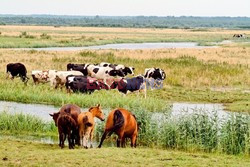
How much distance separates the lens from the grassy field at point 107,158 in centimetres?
1073

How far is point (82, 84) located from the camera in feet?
77.3

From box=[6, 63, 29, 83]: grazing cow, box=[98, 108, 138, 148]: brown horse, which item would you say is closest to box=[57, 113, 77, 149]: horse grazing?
box=[98, 108, 138, 148]: brown horse

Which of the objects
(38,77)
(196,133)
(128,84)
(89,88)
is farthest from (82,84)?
(196,133)

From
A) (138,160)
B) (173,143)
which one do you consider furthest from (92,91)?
(138,160)

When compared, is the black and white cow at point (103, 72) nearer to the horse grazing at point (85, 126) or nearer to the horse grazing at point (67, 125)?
the horse grazing at point (85, 126)

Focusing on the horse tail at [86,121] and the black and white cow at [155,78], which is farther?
the black and white cow at [155,78]

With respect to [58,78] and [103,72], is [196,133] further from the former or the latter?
[103,72]

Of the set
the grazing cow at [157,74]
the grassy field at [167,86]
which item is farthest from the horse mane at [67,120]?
the grazing cow at [157,74]

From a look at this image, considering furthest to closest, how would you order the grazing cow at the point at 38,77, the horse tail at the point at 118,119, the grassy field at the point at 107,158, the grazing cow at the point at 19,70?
1. the grazing cow at the point at 19,70
2. the grazing cow at the point at 38,77
3. the horse tail at the point at 118,119
4. the grassy field at the point at 107,158

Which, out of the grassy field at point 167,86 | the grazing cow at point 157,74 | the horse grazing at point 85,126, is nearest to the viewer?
the horse grazing at point 85,126

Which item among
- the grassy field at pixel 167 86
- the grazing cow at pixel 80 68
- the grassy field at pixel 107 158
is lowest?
the grassy field at pixel 167 86

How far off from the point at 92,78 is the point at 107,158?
12.8m

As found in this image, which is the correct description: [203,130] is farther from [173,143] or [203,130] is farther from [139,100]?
[139,100]

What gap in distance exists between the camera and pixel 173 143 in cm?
1377
